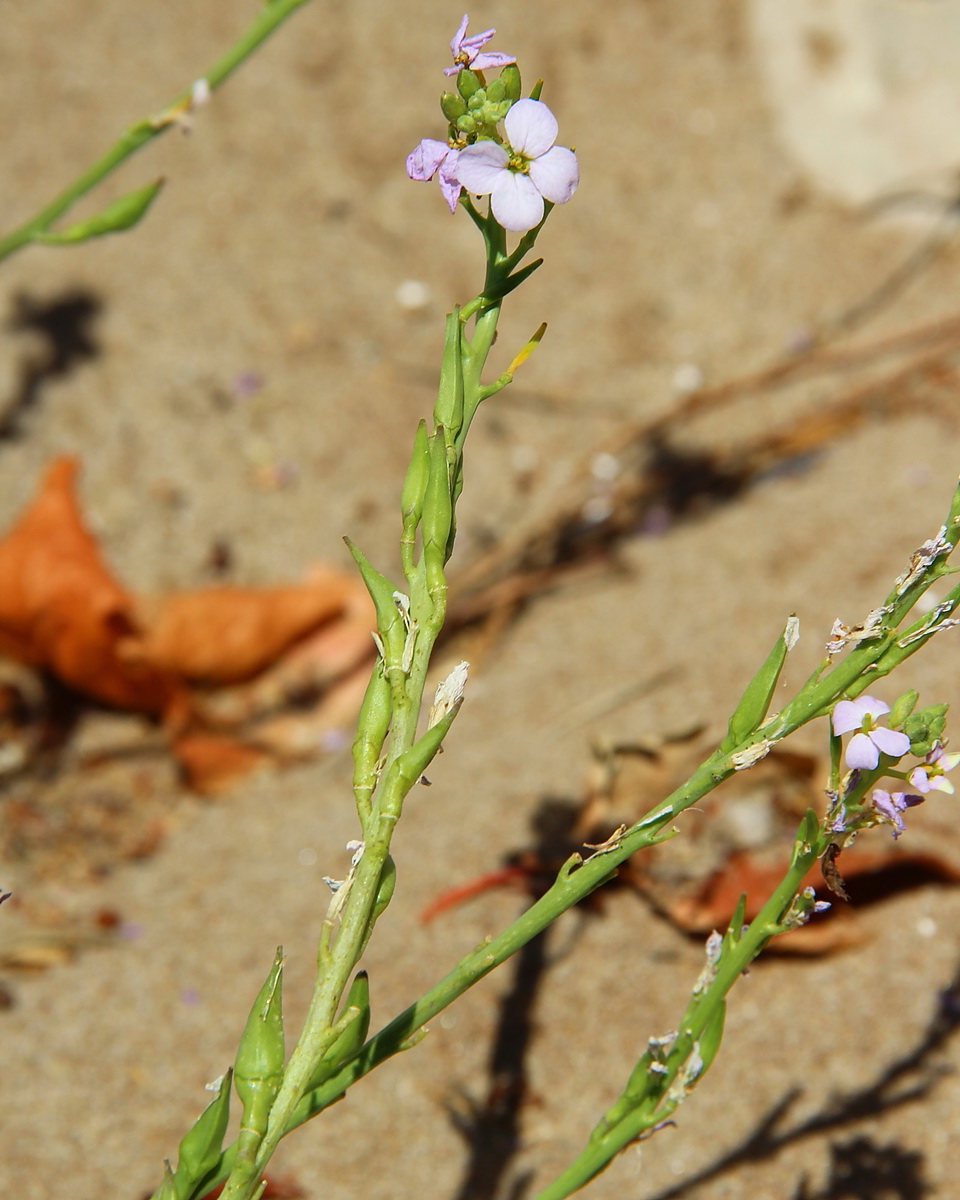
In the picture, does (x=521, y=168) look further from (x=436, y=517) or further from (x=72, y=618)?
(x=72, y=618)

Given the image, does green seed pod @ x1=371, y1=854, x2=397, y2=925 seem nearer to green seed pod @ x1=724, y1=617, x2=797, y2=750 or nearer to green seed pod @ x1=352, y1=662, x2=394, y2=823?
green seed pod @ x1=352, y1=662, x2=394, y2=823

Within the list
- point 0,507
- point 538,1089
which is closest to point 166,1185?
point 538,1089

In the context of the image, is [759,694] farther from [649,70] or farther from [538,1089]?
[649,70]

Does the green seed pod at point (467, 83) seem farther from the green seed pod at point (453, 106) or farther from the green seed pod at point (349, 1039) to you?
the green seed pod at point (349, 1039)

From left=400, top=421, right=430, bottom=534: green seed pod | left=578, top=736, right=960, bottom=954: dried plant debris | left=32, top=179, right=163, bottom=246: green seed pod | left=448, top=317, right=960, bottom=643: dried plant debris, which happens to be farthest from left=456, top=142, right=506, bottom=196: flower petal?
left=448, top=317, right=960, bottom=643: dried plant debris

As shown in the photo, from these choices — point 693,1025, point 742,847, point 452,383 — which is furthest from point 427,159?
point 742,847

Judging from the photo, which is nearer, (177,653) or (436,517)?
(436,517)

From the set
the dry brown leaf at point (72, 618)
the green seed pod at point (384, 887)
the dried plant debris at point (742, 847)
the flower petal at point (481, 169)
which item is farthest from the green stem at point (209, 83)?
the green seed pod at point (384, 887)
